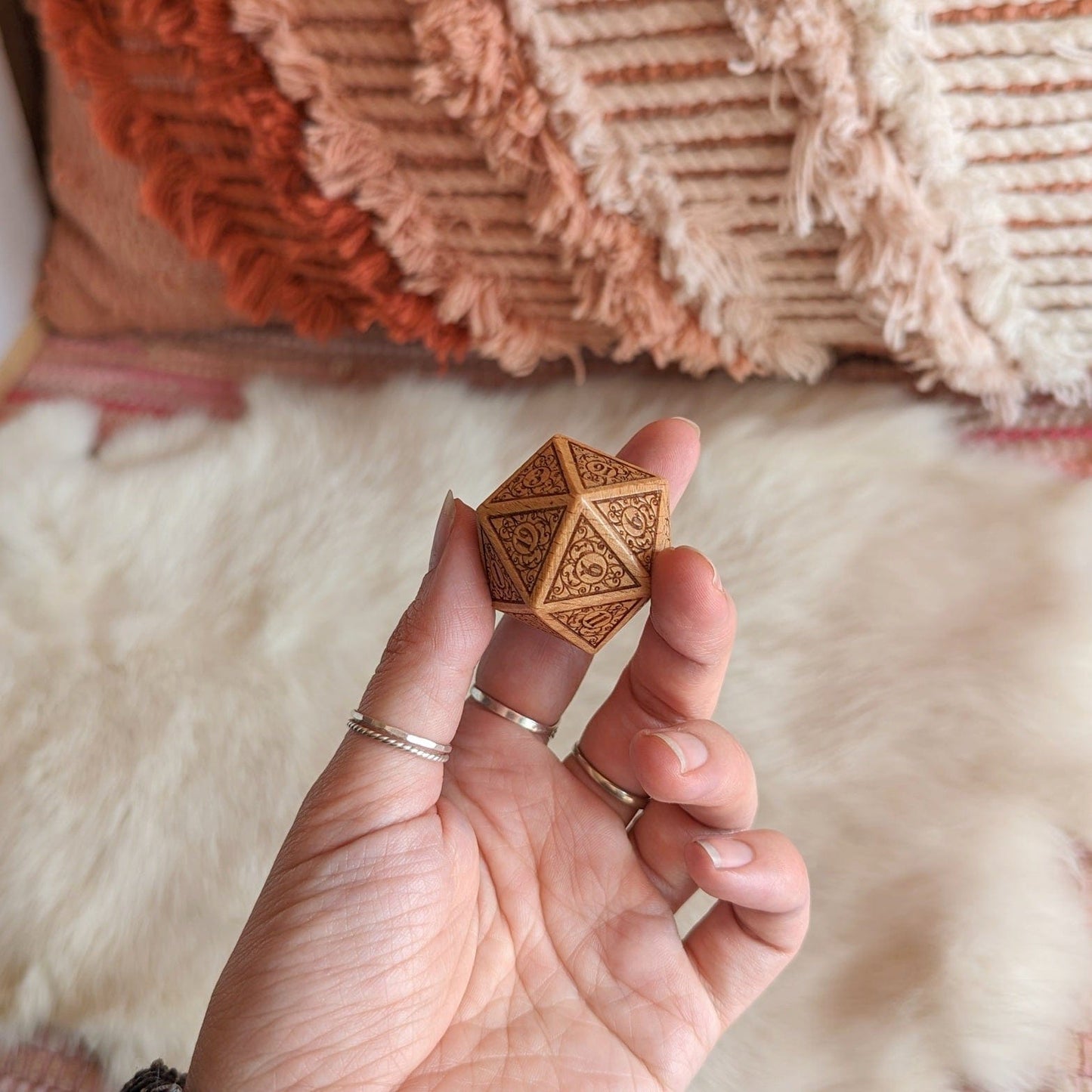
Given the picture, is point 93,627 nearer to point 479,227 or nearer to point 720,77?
point 479,227

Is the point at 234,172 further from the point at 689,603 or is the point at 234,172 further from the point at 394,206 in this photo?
the point at 689,603

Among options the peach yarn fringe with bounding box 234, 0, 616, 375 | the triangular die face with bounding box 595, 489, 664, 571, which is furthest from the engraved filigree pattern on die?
the peach yarn fringe with bounding box 234, 0, 616, 375

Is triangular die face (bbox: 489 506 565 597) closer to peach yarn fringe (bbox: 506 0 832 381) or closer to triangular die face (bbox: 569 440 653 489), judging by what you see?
triangular die face (bbox: 569 440 653 489)

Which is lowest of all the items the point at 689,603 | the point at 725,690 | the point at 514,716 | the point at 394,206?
the point at 725,690

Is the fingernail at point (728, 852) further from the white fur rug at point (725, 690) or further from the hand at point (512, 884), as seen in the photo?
the white fur rug at point (725, 690)

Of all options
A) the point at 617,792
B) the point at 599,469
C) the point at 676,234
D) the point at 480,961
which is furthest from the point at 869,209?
the point at 480,961

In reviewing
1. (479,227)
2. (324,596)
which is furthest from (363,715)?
(479,227)
